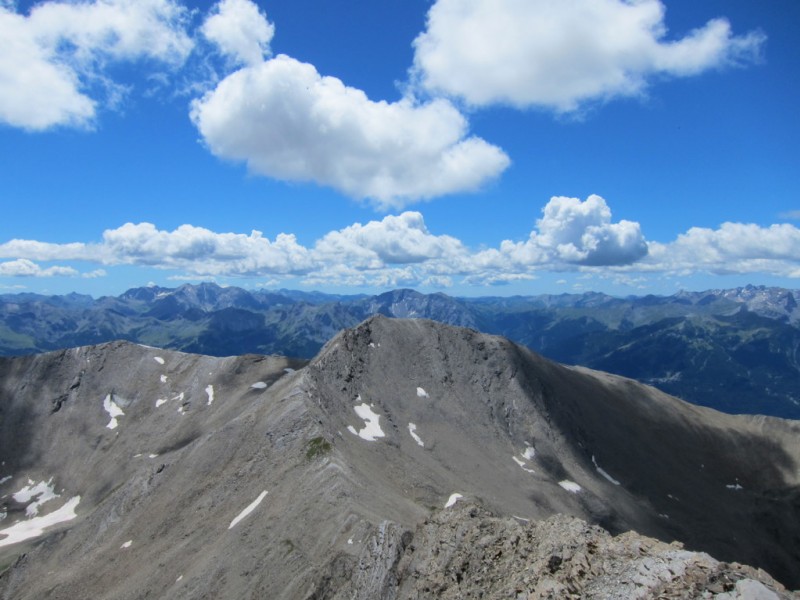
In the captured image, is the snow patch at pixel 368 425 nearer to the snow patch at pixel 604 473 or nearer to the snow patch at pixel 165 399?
the snow patch at pixel 604 473

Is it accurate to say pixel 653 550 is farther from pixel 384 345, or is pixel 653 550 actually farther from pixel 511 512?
pixel 384 345

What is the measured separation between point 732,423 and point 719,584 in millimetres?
162742

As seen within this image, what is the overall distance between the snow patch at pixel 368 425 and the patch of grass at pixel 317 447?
50.5 feet

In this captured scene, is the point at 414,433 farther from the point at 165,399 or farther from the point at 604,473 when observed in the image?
the point at 165,399

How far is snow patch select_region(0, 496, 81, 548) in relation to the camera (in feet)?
352

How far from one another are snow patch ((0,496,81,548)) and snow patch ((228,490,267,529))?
69421 millimetres

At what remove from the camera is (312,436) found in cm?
7162

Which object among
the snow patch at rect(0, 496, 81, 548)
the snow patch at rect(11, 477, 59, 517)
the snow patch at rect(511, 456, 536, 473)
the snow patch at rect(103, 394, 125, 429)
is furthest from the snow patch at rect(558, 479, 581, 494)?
the snow patch at rect(11, 477, 59, 517)

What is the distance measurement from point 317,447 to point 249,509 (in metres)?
10.5

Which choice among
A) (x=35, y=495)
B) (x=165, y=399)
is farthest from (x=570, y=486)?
(x=35, y=495)

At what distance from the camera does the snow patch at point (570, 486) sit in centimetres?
10329

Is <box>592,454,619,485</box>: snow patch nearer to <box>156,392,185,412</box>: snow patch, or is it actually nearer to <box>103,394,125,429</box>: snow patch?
<box>156,392,185,412</box>: snow patch

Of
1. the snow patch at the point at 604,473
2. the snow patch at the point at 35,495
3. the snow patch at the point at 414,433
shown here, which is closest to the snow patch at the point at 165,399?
the snow patch at the point at 35,495

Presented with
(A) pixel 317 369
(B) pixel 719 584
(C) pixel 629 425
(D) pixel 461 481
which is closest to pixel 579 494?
(D) pixel 461 481
